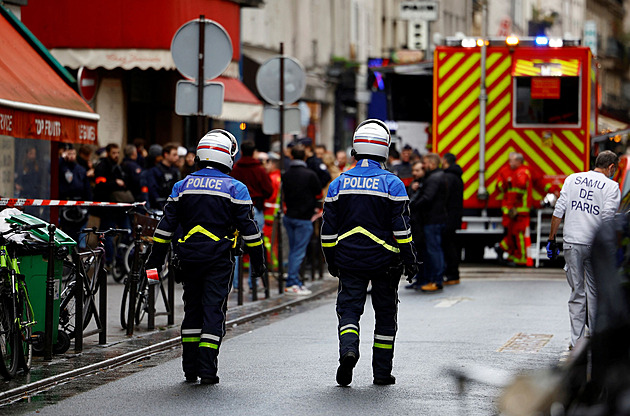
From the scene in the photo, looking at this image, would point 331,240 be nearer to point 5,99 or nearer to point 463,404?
point 463,404

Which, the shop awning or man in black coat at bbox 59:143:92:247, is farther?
the shop awning

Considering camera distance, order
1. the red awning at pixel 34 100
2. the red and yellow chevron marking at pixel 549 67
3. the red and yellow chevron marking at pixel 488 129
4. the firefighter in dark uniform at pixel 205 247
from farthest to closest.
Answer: the red and yellow chevron marking at pixel 488 129 → the red and yellow chevron marking at pixel 549 67 → the red awning at pixel 34 100 → the firefighter in dark uniform at pixel 205 247

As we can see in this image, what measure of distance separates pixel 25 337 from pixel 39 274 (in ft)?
2.73

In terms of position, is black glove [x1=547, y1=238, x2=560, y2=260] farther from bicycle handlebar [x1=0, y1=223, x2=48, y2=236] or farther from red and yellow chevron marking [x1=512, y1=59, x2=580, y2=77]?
red and yellow chevron marking [x1=512, y1=59, x2=580, y2=77]

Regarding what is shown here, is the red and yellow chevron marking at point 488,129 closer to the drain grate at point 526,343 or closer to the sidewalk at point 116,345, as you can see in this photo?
the sidewalk at point 116,345

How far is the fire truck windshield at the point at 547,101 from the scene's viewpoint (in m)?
20.6

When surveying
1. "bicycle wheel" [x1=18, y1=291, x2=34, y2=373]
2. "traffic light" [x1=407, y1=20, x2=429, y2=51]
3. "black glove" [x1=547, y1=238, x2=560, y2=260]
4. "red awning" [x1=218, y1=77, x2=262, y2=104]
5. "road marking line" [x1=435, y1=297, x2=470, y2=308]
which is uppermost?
"traffic light" [x1=407, y1=20, x2=429, y2=51]

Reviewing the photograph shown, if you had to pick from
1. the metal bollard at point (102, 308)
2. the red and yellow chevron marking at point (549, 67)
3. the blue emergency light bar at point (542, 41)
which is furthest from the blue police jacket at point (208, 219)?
the blue emergency light bar at point (542, 41)

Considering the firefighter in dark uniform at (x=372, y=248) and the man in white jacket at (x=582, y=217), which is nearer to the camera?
the firefighter in dark uniform at (x=372, y=248)

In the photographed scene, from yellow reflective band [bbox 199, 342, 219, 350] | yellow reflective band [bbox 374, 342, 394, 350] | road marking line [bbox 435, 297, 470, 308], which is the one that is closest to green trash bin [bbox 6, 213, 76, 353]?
yellow reflective band [bbox 199, 342, 219, 350]

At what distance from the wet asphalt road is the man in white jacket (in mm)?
444

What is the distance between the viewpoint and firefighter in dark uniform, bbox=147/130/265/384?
9406 mm

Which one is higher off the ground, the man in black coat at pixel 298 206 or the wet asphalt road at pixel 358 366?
the man in black coat at pixel 298 206

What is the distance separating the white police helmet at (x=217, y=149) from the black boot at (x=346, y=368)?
1.61 meters
